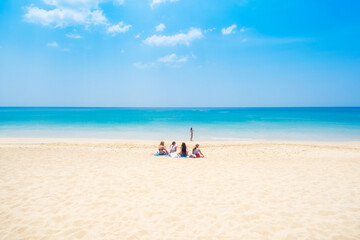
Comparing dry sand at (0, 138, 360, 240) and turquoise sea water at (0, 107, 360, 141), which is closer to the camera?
dry sand at (0, 138, 360, 240)

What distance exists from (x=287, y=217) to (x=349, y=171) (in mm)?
6871

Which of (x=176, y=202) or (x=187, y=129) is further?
(x=187, y=129)

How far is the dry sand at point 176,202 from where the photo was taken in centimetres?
468

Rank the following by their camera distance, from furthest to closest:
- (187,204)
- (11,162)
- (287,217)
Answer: (11,162), (187,204), (287,217)

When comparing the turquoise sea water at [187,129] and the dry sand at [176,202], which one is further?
the turquoise sea water at [187,129]

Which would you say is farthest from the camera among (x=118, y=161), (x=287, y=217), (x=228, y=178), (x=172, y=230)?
(x=118, y=161)

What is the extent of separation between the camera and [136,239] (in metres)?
4.38

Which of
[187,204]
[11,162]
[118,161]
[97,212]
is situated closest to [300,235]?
[187,204]

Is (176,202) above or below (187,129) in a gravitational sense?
above

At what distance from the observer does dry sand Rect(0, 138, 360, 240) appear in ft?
15.3

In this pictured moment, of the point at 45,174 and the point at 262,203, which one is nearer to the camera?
the point at 262,203

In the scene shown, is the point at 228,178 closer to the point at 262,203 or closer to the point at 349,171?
the point at 262,203

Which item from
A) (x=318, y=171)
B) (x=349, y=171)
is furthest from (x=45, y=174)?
(x=349, y=171)

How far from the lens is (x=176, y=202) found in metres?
6.11
